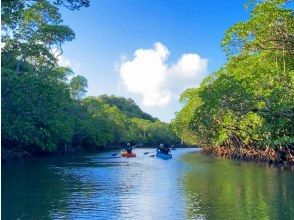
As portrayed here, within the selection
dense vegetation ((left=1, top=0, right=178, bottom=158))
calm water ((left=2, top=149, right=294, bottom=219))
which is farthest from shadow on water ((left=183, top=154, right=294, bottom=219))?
dense vegetation ((left=1, top=0, right=178, bottom=158))

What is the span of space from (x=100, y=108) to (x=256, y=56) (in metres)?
45.0

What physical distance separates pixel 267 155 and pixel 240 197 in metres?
21.7

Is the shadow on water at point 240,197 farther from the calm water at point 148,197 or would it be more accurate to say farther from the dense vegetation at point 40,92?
the dense vegetation at point 40,92

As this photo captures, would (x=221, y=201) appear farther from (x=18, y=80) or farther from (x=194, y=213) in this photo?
(x=18, y=80)

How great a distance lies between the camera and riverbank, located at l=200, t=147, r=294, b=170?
32.2 metres

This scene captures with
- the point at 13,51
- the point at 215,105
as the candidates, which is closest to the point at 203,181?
the point at 215,105

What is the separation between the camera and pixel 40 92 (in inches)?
888

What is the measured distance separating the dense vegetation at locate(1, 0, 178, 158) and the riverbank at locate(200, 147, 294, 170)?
17.2 metres

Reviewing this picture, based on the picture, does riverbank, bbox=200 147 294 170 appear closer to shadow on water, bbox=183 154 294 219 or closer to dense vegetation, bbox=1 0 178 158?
shadow on water, bbox=183 154 294 219

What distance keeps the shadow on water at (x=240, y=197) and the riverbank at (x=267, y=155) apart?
9047mm

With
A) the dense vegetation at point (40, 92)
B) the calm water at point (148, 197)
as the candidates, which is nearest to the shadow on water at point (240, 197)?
the calm water at point (148, 197)

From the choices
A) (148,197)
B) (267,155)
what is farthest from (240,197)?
(267,155)

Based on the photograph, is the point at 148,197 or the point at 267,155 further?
the point at 267,155

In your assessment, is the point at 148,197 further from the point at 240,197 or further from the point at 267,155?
the point at 267,155
